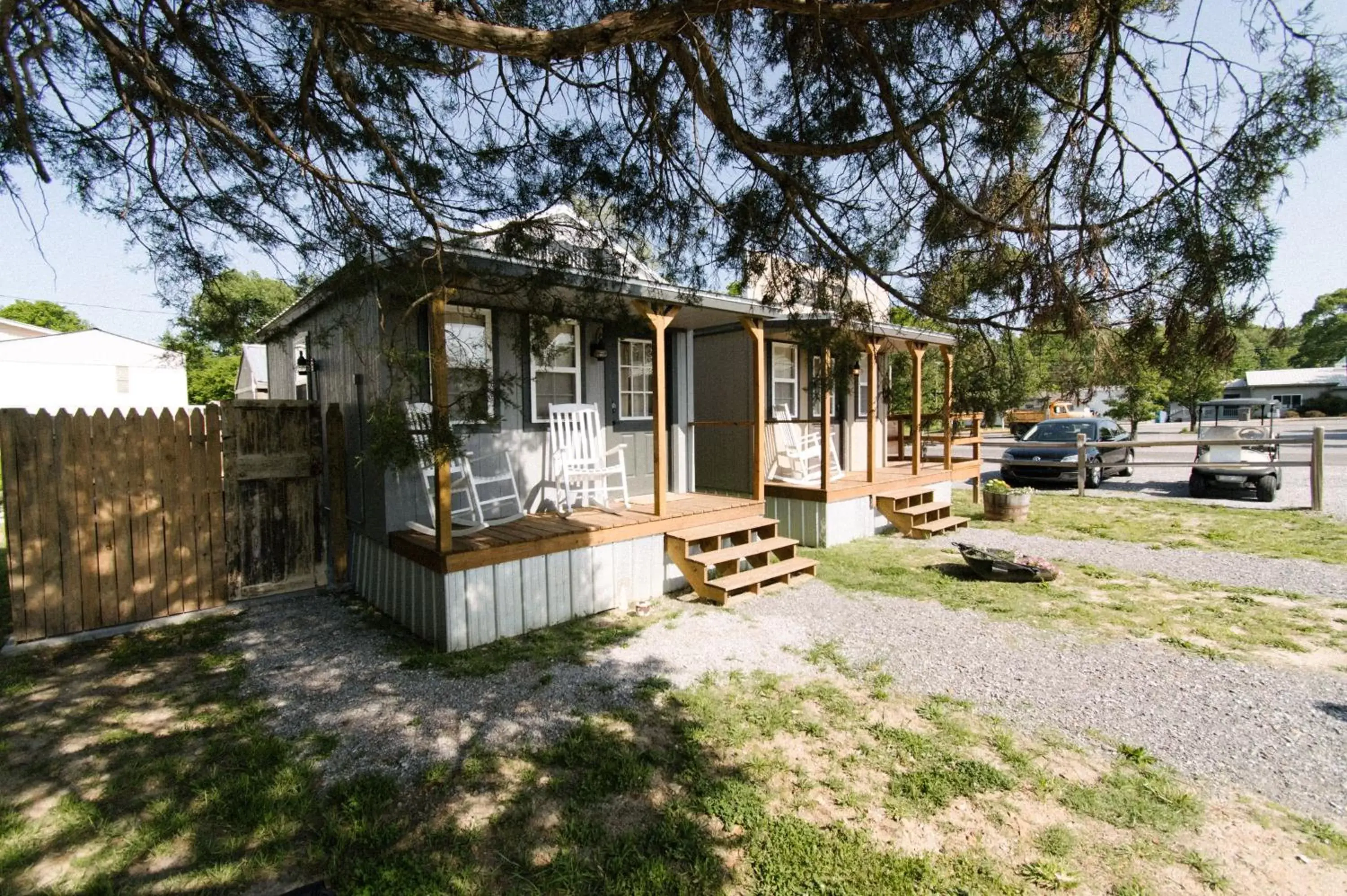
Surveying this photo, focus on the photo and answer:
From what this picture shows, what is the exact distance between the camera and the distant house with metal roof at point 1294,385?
123 feet

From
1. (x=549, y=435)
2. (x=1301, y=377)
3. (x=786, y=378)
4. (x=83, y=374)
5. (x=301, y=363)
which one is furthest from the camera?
(x=1301, y=377)

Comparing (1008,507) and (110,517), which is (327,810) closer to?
(110,517)

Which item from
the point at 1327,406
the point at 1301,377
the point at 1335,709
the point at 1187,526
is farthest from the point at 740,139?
the point at 1301,377

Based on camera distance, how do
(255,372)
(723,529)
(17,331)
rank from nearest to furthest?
(723,529)
(255,372)
(17,331)

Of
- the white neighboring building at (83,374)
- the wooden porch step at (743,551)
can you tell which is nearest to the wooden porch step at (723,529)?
the wooden porch step at (743,551)

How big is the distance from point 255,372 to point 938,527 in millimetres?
14022

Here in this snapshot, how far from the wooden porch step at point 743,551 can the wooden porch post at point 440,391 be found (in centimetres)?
223

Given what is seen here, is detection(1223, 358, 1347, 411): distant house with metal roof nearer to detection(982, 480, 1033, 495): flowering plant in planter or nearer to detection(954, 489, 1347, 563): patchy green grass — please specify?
detection(954, 489, 1347, 563): patchy green grass

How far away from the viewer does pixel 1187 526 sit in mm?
8688

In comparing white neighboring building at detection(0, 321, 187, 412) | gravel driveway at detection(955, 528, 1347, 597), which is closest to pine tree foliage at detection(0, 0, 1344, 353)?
gravel driveway at detection(955, 528, 1347, 597)

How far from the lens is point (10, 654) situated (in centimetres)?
426

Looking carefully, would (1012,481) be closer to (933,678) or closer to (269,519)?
(933,678)

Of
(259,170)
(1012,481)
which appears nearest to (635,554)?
(259,170)

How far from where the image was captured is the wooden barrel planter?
910cm
